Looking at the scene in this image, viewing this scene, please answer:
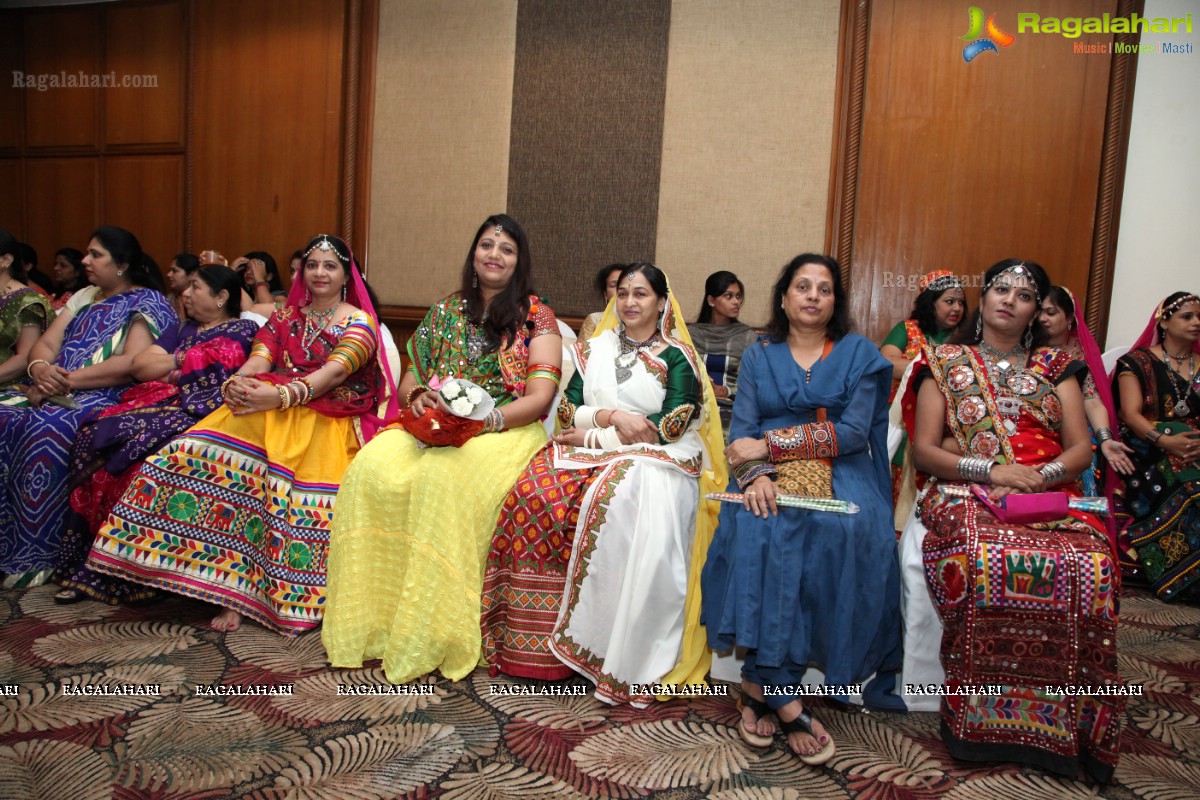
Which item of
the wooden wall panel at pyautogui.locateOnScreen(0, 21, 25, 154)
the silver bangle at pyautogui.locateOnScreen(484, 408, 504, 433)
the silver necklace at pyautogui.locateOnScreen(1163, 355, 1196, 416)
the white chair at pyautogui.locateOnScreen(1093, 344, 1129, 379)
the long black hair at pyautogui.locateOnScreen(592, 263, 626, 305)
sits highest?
the wooden wall panel at pyautogui.locateOnScreen(0, 21, 25, 154)

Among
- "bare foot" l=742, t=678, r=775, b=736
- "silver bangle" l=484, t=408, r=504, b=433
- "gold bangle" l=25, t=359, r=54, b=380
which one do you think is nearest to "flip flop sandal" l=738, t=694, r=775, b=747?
"bare foot" l=742, t=678, r=775, b=736

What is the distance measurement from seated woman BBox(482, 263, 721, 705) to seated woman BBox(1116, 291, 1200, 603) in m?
2.29

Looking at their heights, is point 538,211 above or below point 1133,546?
above

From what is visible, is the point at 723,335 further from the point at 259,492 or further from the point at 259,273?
the point at 259,273

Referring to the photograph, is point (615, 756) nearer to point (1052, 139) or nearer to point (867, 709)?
point (867, 709)

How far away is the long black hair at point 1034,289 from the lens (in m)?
2.48

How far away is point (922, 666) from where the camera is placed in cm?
236

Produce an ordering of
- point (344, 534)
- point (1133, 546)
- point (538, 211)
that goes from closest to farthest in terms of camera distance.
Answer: point (344, 534)
point (1133, 546)
point (538, 211)

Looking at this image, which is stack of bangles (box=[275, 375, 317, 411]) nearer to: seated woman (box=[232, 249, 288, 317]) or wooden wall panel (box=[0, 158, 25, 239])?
seated woman (box=[232, 249, 288, 317])

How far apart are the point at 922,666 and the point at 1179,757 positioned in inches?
26.1

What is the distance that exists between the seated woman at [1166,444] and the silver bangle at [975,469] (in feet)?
5.94

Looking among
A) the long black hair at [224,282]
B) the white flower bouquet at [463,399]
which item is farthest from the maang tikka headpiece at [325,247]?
the white flower bouquet at [463,399]

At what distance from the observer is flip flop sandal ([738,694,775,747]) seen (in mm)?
2111

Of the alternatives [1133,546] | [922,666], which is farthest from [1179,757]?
[1133,546]
